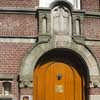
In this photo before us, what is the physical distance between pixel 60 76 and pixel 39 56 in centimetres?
88

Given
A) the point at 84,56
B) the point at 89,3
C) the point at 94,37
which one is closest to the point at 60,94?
the point at 84,56

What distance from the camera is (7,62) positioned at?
928cm

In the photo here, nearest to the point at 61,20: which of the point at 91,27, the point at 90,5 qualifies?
the point at 91,27

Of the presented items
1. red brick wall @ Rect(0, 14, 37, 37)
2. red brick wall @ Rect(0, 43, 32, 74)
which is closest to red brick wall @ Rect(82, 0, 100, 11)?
red brick wall @ Rect(0, 14, 37, 37)

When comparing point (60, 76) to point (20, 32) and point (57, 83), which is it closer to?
point (57, 83)

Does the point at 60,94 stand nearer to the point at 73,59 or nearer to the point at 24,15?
the point at 73,59

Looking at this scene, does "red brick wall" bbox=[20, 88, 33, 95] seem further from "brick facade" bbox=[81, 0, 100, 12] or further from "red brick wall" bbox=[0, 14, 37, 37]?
"brick facade" bbox=[81, 0, 100, 12]

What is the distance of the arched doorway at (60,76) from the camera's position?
945 cm

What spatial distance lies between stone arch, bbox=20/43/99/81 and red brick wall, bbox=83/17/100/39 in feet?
1.64

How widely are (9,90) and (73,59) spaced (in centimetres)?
214

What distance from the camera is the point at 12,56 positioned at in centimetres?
933

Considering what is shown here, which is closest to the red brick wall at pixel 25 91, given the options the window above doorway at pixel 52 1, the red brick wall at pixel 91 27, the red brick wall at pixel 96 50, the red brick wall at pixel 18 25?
the red brick wall at pixel 18 25

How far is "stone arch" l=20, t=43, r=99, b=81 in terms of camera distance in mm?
9164

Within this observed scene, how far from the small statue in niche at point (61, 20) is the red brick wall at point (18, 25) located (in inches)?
24.3
